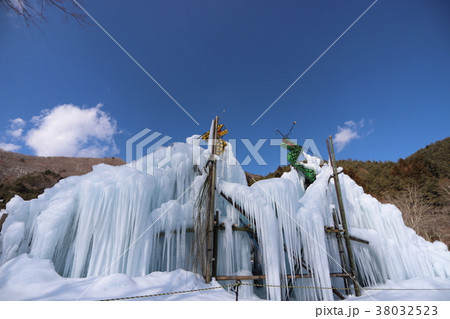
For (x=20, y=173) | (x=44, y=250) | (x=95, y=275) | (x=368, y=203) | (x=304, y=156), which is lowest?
(x=95, y=275)

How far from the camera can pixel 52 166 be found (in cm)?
2559

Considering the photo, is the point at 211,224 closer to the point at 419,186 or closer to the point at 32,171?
the point at 419,186

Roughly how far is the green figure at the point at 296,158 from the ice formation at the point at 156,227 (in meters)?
3.34

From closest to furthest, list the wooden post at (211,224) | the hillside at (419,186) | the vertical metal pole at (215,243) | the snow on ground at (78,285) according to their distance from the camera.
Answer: the snow on ground at (78,285) < the wooden post at (211,224) < the vertical metal pole at (215,243) < the hillside at (419,186)

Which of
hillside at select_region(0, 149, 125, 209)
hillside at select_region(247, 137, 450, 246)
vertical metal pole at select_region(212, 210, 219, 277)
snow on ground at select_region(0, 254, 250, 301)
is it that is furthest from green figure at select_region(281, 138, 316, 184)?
hillside at select_region(0, 149, 125, 209)

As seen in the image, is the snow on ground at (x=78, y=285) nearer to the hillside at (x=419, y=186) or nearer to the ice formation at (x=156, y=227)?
the ice formation at (x=156, y=227)

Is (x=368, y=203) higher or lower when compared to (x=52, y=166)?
lower

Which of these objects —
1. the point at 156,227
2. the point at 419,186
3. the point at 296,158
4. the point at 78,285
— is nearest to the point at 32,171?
the point at 156,227

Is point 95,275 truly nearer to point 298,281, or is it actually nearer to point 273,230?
point 273,230

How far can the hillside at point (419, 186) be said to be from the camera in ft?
50.2

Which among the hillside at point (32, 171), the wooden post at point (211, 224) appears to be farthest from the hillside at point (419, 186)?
the hillside at point (32, 171)
